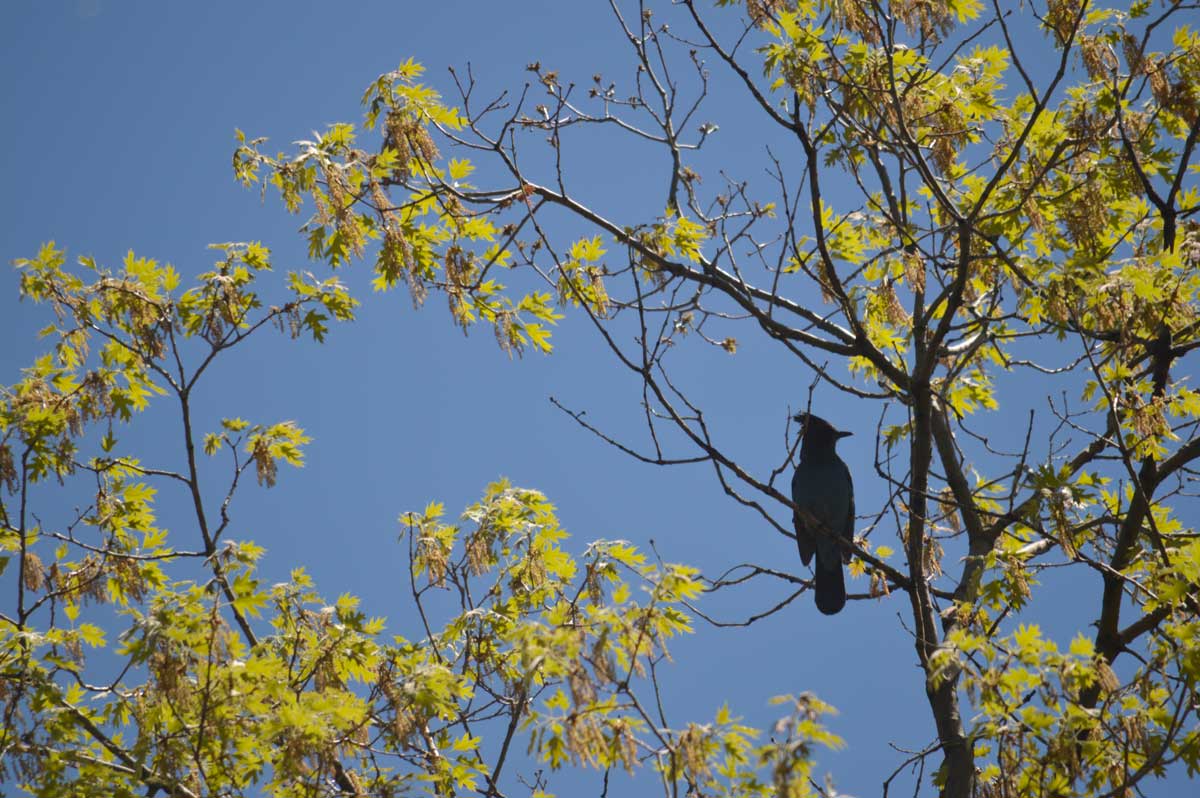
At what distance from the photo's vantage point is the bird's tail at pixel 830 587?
8.29 m

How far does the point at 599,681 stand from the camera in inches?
177

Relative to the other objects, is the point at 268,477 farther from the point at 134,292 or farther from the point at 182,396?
the point at 134,292

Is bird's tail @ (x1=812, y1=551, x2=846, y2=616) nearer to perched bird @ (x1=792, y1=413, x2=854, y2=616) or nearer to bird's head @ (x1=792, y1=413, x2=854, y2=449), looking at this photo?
perched bird @ (x1=792, y1=413, x2=854, y2=616)

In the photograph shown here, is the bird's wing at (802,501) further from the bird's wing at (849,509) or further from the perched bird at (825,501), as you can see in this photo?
the bird's wing at (849,509)

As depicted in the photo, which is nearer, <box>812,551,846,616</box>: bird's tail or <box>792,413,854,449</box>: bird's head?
<box>812,551,846,616</box>: bird's tail

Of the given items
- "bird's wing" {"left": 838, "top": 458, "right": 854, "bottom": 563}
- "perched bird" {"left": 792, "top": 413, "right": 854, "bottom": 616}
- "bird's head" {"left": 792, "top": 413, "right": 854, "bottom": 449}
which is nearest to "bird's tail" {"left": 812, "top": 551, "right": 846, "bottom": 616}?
"perched bird" {"left": 792, "top": 413, "right": 854, "bottom": 616}

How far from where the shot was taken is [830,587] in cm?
824

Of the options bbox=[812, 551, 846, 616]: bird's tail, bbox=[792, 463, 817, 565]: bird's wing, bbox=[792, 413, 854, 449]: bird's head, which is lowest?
bbox=[812, 551, 846, 616]: bird's tail

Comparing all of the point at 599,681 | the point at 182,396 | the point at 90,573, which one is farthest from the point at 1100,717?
the point at 90,573

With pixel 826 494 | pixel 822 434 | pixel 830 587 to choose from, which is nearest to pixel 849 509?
pixel 826 494

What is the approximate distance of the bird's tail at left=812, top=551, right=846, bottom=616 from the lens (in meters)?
8.29

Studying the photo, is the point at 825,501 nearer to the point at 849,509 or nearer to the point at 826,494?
the point at 826,494

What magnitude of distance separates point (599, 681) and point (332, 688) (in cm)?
228

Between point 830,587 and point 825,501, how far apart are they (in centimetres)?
76
